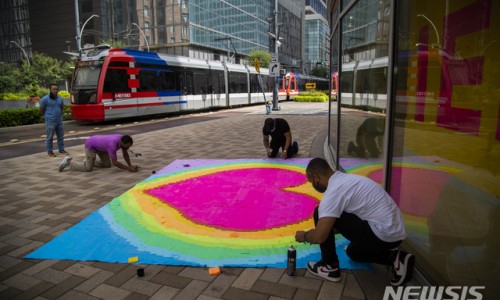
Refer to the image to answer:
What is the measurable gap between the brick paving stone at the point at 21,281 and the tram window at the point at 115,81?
1414cm

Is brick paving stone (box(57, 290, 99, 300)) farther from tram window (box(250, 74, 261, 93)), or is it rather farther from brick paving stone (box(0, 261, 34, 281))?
tram window (box(250, 74, 261, 93))

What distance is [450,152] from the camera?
295 centimetres

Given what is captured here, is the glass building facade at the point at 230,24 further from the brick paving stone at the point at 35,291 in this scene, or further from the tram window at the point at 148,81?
the brick paving stone at the point at 35,291

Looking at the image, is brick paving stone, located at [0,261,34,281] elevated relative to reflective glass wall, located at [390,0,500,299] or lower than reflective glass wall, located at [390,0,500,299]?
lower

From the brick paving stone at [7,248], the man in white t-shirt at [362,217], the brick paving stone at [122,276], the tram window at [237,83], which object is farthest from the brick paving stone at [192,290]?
the tram window at [237,83]

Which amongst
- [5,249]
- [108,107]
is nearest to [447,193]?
[5,249]

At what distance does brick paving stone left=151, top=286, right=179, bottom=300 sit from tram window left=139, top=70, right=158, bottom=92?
1631 cm

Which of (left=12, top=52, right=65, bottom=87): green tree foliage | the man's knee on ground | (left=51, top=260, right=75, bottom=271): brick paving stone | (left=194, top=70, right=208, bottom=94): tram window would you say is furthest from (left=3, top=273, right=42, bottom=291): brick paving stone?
(left=12, top=52, right=65, bottom=87): green tree foliage

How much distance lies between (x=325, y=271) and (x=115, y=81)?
1574 centimetres

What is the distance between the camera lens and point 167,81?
20.1 m

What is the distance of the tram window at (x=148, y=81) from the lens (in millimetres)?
18016

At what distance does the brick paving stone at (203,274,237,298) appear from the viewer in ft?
9.62

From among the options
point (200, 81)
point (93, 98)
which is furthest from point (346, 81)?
point (200, 81)

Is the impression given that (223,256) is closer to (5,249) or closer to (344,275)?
(344,275)
